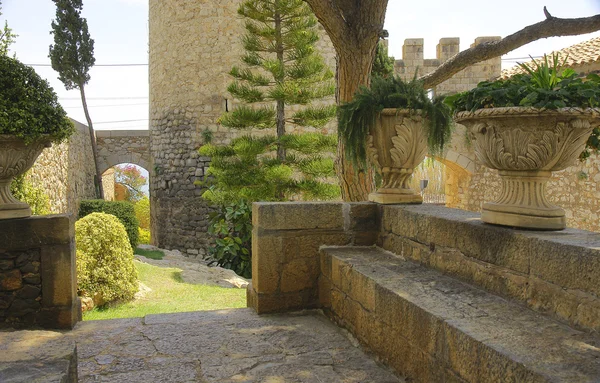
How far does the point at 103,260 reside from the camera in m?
5.00

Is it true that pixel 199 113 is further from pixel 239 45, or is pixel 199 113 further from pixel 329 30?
pixel 329 30

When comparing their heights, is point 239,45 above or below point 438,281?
above

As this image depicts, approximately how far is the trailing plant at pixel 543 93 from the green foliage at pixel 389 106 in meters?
0.78

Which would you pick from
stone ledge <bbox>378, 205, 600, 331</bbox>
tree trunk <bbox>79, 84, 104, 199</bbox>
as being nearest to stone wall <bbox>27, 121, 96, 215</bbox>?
tree trunk <bbox>79, 84, 104, 199</bbox>

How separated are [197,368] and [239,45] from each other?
31.5 ft

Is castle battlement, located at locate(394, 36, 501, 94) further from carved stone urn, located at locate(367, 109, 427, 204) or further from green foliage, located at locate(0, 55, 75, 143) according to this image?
green foliage, located at locate(0, 55, 75, 143)

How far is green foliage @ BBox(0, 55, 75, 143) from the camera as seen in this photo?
8.91 feet

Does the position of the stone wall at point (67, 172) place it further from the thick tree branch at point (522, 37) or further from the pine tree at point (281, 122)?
the thick tree branch at point (522, 37)

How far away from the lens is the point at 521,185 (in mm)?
2070

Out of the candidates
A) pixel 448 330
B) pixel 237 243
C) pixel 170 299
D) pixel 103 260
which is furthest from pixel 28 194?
pixel 448 330

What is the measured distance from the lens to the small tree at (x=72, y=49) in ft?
42.9

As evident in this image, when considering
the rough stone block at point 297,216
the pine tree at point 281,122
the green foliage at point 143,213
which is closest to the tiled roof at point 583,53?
the pine tree at point 281,122

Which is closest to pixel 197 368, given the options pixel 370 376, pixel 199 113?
pixel 370 376

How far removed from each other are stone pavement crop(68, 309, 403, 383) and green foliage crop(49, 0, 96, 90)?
40.3 feet
